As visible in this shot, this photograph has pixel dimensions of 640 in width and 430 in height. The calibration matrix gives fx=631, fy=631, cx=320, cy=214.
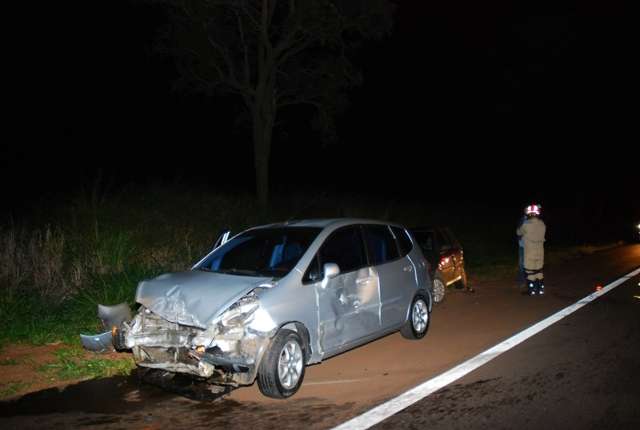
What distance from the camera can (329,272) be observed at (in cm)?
688

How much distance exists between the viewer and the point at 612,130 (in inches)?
2042

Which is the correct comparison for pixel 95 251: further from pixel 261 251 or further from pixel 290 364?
pixel 290 364

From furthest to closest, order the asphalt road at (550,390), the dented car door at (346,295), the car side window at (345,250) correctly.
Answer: the car side window at (345,250) < the dented car door at (346,295) < the asphalt road at (550,390)

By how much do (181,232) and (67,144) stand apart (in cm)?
1514

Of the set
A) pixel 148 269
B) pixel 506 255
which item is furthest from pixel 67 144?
pixel 506 255

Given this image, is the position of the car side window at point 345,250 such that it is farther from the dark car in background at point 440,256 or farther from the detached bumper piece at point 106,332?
the dark car in background at point 440,256

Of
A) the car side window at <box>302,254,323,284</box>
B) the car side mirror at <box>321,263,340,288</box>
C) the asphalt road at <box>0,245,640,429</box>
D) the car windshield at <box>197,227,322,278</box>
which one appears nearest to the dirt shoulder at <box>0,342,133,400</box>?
the asphalt road at <box>0,245,640,429</box>

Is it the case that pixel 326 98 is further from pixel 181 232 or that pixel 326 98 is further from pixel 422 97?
pixel 422 97

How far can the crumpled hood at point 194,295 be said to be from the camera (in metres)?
6.26

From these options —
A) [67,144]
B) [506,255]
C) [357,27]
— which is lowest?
[506,255]

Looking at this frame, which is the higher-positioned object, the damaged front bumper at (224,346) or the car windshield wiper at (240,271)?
the car windshield wiper at (240,271)

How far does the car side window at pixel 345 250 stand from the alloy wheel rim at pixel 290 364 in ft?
3.47

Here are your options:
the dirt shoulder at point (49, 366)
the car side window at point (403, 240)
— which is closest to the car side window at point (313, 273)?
the car side window at point (403, 240)

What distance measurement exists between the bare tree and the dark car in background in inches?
321
